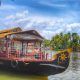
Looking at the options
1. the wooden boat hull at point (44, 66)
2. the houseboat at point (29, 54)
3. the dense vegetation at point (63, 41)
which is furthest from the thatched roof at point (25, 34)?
the wooden boat hull at point (44, 66)

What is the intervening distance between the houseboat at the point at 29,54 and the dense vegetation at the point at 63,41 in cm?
9

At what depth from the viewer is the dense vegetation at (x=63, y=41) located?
26.7ft

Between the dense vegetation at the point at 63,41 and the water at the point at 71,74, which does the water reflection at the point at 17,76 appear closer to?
the water at the point at 71,74

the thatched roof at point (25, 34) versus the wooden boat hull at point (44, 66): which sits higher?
the thatched roof at point (25, 34)

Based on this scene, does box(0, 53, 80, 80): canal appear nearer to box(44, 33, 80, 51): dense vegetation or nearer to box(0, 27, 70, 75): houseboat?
box(0, 27, 70, 75): houseboat

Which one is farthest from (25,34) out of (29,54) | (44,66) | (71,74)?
(71,74)

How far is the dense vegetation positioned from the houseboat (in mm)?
87

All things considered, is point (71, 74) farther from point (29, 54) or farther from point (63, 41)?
point (29, 54)

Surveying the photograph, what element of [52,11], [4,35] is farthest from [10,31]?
[52,11]

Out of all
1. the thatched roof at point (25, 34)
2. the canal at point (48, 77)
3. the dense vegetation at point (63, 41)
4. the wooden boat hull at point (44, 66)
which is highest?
the thatched roof at point (25, 34)

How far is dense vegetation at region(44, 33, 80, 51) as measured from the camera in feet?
26.7

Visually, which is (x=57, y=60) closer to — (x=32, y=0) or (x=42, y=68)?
(x=42, y=68)

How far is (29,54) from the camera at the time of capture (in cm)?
809

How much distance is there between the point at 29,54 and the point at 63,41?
49cm
